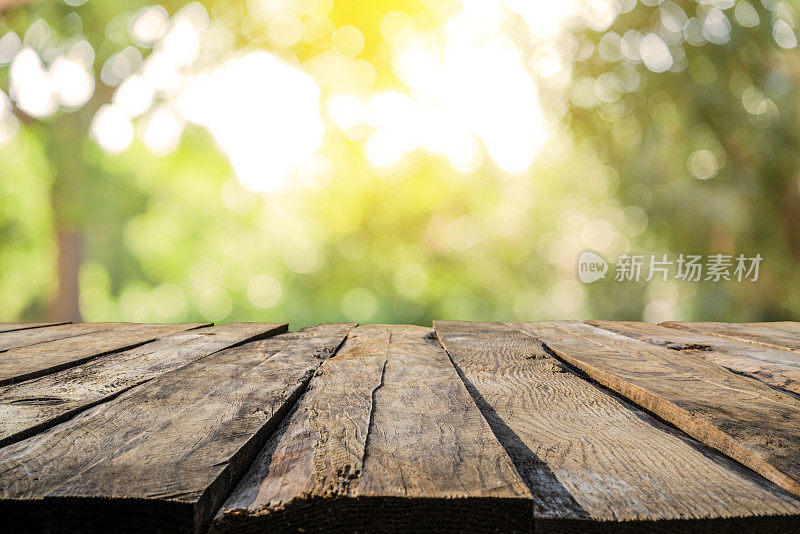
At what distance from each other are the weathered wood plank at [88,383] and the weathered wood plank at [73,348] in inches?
1.3

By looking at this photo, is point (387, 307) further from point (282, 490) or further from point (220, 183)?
point (282, 490)

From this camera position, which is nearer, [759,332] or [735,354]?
[735,354]

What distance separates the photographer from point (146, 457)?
56 centimetres

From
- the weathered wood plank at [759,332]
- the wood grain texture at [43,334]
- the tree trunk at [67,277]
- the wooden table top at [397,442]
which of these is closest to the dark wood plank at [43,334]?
the wood grain texture at [43,334]

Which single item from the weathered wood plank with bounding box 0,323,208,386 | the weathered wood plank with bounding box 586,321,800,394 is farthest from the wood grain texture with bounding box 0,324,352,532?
the weathered wood plank with bounding box 586,321,800,394

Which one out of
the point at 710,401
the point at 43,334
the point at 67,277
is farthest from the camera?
the point at 67,277

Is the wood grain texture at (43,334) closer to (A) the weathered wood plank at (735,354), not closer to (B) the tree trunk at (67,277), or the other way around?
(A) the weathered wood plank at (735,354)

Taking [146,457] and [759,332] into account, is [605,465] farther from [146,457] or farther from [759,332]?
[759,332]

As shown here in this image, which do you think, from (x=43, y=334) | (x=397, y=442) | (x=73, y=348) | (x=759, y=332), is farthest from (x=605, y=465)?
(x=43, y=334)

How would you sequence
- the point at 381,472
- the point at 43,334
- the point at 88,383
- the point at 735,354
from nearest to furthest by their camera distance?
the point at 381,472 → the point at 88,383 → the point at 735,354 → the point at 43,334

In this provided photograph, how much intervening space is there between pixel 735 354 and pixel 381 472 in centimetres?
106

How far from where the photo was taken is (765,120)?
5297mm

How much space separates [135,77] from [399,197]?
3571 mm

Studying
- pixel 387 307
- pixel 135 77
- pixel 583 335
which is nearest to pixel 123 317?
pixel 135 77
